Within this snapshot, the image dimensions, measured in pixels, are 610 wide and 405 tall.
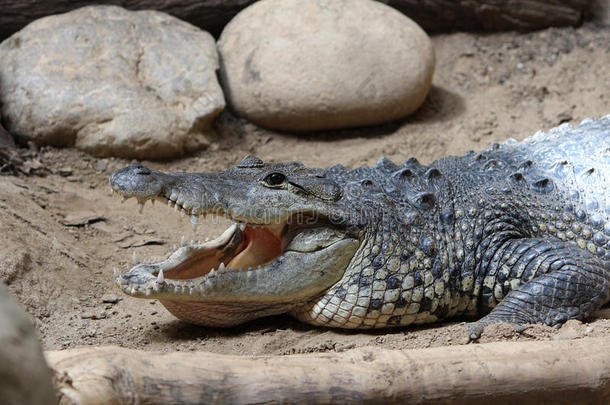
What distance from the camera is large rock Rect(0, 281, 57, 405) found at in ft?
4.72

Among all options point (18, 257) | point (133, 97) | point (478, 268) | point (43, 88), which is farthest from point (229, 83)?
point (478, 268)

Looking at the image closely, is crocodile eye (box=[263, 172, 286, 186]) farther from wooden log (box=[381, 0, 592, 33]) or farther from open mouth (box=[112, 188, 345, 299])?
wooden log (box=[381, 0, 592, 33])

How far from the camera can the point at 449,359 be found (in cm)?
256

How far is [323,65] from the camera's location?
6586 mm

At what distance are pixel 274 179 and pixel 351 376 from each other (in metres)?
1.58

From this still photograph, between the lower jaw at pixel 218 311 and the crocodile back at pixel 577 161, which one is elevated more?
the crocodile back at pixel 577 161

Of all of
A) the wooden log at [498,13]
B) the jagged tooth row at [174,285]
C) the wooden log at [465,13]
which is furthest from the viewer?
the wooden log at [498,13]

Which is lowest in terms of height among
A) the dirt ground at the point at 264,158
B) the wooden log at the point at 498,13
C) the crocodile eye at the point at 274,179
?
the dirt ground at the point at 264,158

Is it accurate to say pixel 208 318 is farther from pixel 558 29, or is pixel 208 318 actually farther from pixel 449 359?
pixel 558 29

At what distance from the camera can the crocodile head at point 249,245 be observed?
3459 millimetres

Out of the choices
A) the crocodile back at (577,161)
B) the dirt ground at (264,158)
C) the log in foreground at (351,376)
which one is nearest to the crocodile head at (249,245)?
the dirt ground at (264,158)

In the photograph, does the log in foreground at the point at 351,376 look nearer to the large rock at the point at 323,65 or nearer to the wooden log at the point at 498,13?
the large rock at the point at 323,65

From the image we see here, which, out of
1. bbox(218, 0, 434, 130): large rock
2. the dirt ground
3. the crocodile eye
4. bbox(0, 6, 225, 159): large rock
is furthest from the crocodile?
bbox(218, 0, 434, 130): large rock

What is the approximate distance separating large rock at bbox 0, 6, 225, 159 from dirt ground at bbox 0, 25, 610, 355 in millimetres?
216
